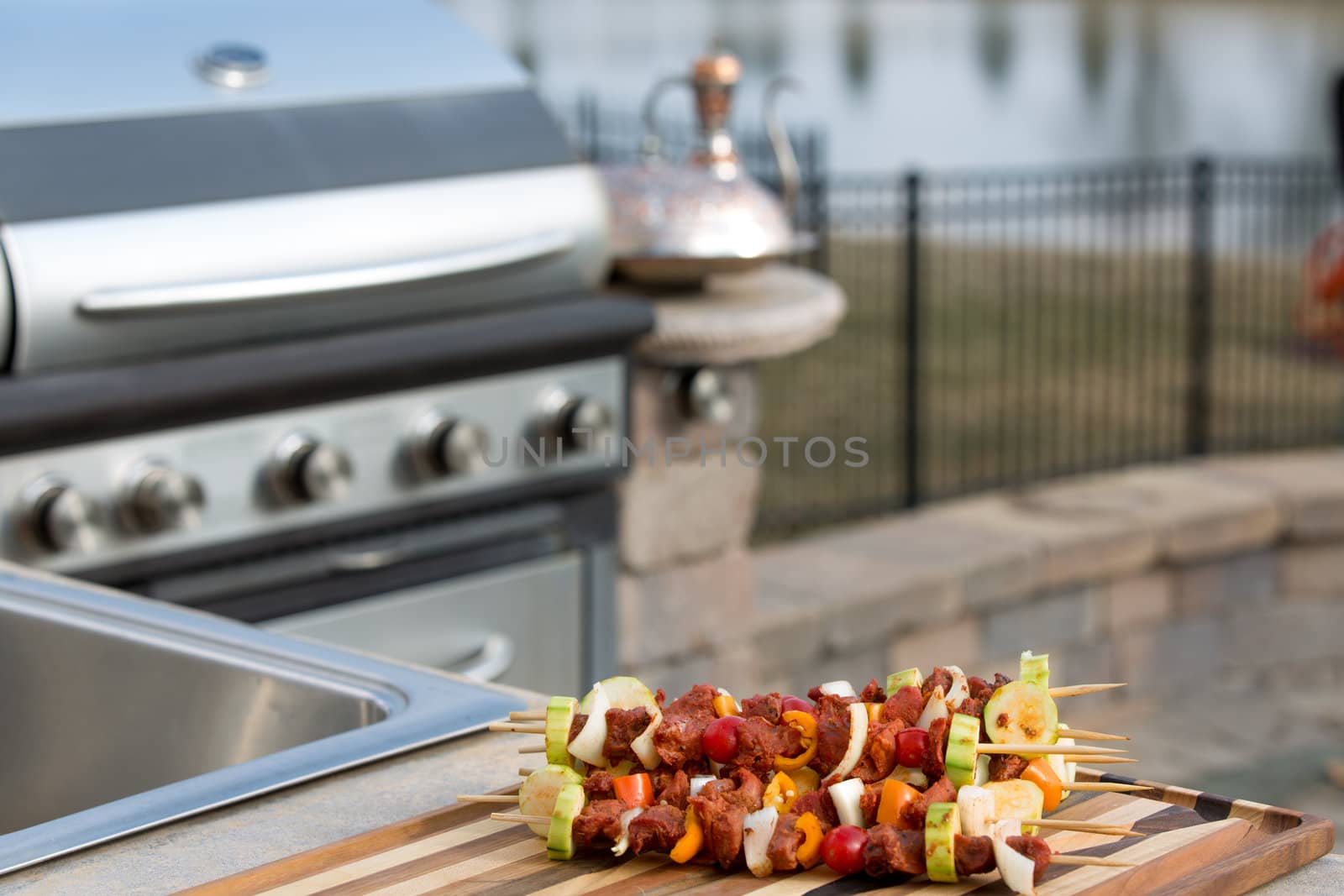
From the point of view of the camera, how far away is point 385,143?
2.68 m

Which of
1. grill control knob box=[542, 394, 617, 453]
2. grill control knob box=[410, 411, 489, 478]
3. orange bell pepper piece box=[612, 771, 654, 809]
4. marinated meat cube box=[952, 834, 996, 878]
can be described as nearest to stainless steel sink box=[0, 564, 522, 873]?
orange bell pepper piece box=[612, 771, 654, 809]

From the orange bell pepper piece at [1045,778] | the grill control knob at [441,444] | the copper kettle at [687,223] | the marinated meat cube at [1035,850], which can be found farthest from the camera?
the copper kettle at [687,223]

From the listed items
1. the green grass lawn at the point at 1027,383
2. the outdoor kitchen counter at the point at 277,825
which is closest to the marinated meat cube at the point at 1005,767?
the outdoor kitchen counter at the point at 277,825

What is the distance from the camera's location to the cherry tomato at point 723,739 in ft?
3.64

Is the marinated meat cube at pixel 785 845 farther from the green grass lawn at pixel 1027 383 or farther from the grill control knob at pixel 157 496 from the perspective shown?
the green grass lawn at pixel 1027 383

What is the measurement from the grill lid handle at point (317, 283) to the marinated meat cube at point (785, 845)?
1.59m

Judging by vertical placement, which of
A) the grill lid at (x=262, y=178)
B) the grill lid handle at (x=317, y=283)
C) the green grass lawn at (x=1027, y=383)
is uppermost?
the grill lid at (x=262, y=178)

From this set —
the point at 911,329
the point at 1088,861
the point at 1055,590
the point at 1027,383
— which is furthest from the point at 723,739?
the point at 1027,383

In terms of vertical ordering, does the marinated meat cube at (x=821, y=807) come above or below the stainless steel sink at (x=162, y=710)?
above

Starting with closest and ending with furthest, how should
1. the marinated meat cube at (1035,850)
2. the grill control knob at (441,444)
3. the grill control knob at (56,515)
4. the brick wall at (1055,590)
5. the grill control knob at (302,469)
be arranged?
the marinated meat cube at (1035,850) → the grill control knob at (56,515) → the grill control knob at (302,469) → the grill control knob at (441,444) → the brick wall at (1055,590)

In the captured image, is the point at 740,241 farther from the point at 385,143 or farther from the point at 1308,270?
the point at 1308,270

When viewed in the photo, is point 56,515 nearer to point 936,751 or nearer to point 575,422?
point 575,422

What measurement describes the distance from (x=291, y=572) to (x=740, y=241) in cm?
120

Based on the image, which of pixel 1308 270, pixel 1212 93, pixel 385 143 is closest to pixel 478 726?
pixel 385 143
